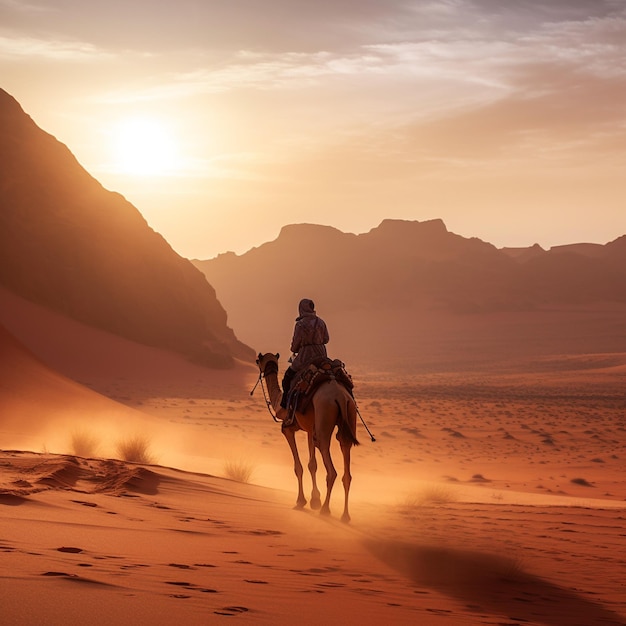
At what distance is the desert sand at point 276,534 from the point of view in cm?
557

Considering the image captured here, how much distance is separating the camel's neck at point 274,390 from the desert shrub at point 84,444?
4.82m

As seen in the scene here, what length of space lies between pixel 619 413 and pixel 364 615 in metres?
35.3

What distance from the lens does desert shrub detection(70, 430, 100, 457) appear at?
15.8 m

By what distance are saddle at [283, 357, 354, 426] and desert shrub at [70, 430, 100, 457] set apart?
584cm

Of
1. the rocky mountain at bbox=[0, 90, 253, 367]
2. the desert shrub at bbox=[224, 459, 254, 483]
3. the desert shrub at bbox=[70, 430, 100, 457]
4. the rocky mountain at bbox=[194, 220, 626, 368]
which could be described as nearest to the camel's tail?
the desert shrub at bbox=[224, 459, 254, 483]

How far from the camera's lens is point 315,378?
1125 centimetres

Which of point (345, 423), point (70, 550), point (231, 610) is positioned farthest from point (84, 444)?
point (231, 610)

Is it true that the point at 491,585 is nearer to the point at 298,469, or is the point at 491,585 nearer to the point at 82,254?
the point at 298,469

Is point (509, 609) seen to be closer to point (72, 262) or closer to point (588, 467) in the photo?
point (588, 467)

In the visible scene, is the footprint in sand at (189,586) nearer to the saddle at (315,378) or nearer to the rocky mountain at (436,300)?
the saddle at (315,378)

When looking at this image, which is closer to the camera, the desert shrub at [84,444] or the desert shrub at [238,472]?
the desert shrub at [238,472]

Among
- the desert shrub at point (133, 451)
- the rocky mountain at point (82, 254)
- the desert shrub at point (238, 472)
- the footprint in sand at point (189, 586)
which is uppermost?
the rocky mountain at point (82, 254)

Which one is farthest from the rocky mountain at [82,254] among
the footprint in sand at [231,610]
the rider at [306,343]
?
the footprint in sand at [231,610]

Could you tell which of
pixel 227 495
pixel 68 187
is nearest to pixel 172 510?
pixel 227 495
